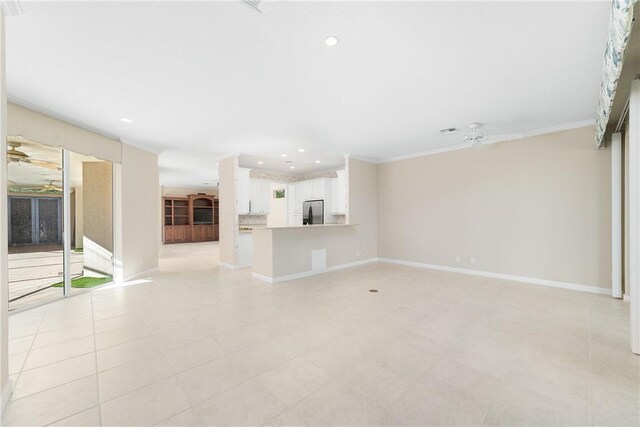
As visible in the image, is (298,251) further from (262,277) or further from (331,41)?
(331,41)

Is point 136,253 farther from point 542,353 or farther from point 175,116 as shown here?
point 542,353

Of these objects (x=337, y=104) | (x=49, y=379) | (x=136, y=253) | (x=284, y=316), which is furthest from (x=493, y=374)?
(x=136, y=253)

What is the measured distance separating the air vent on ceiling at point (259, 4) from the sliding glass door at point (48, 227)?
3.96 m

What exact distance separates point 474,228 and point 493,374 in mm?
3917

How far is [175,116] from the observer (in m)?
3.75

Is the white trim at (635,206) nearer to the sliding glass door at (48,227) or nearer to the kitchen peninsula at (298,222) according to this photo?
the kitchen peninsula at (298,222)

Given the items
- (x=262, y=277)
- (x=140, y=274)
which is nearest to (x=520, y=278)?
(x=262, y=277)

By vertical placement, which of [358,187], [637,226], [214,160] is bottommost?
[637,226]

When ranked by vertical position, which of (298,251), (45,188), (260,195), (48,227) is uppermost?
(260,195)

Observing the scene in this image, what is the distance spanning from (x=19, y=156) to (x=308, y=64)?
446 cm

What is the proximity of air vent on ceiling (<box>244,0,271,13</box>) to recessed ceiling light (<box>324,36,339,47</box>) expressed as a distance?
0.56 meters

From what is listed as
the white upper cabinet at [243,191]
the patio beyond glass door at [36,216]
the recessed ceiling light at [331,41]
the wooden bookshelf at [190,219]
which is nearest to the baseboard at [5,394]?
the patio beyond glass door at [36,216]

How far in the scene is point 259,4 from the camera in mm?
1733

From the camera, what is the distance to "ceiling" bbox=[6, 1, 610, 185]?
6.14ft
